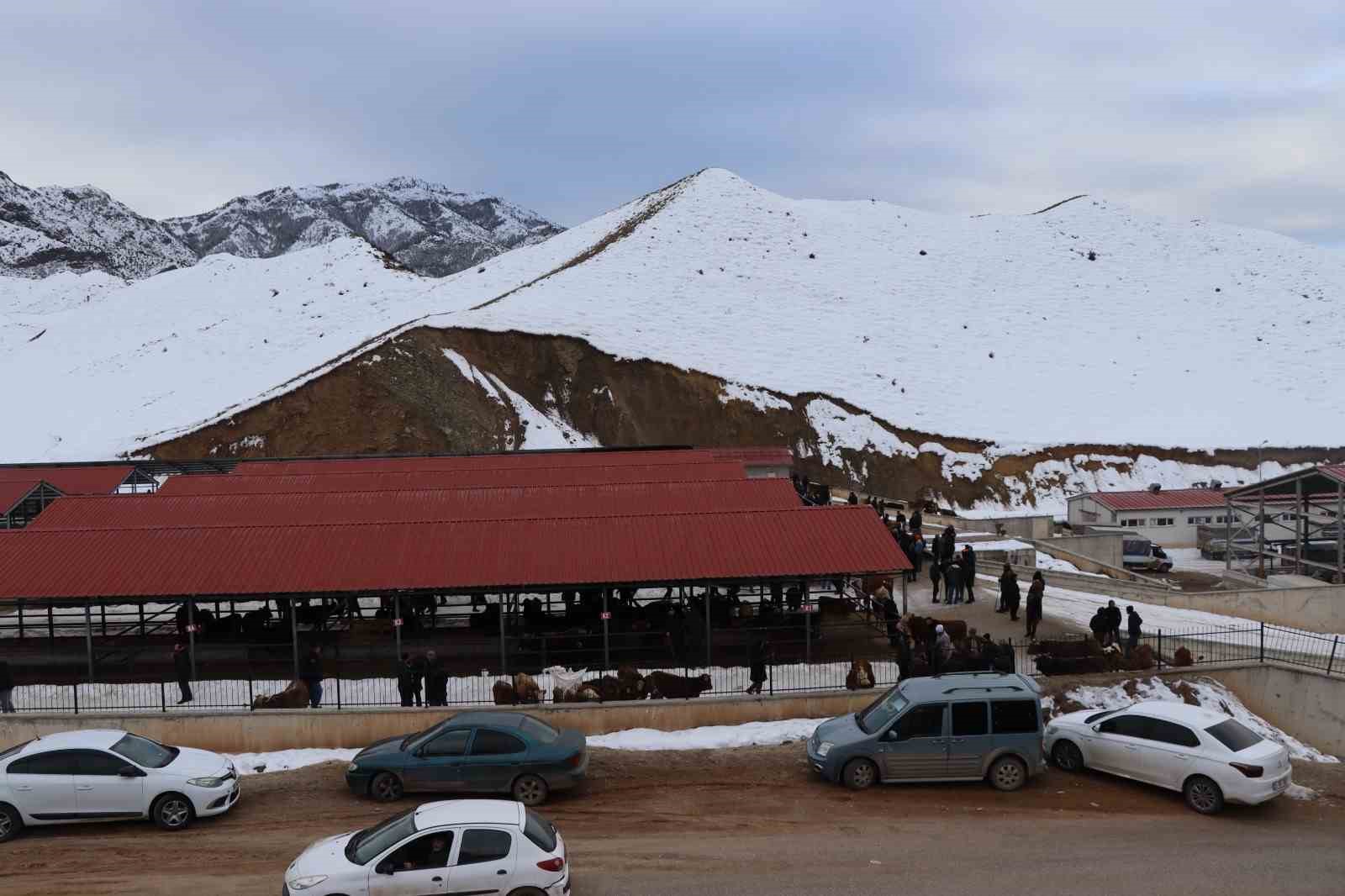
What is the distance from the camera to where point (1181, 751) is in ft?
45.8

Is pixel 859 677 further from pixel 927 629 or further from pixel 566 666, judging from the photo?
pixel 566 666

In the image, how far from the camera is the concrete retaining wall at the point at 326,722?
664 inches

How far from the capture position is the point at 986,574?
106ft

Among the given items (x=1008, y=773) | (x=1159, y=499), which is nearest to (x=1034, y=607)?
(x=1008, y=773)

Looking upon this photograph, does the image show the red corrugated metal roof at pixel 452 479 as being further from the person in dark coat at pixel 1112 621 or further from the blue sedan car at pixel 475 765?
the blue sedan car at pixel 475 765

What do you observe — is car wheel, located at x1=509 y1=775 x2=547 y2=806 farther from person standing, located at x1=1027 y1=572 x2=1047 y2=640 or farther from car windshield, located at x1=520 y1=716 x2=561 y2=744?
person standing, located at x1=1027 y1=572 x2=1047 y2=640

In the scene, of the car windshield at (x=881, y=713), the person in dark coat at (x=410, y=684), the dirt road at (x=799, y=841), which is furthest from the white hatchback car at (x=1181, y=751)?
the person in dark coat at (x=410, y=684)

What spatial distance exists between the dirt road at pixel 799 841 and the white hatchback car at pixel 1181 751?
1.09 ft

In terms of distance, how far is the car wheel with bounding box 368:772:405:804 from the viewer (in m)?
14.1

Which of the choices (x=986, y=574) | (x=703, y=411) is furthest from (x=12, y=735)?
(x=703, y=411)

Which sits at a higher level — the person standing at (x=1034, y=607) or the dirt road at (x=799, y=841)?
the person standing at (x=1034, y=607)

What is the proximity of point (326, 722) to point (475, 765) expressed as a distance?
4449 millimetres

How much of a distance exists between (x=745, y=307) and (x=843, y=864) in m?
65.2

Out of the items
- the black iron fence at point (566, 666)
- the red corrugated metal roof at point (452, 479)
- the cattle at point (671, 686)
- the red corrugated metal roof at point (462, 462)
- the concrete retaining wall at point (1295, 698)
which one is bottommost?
the concrete retaining wall at point (1295, 698)
